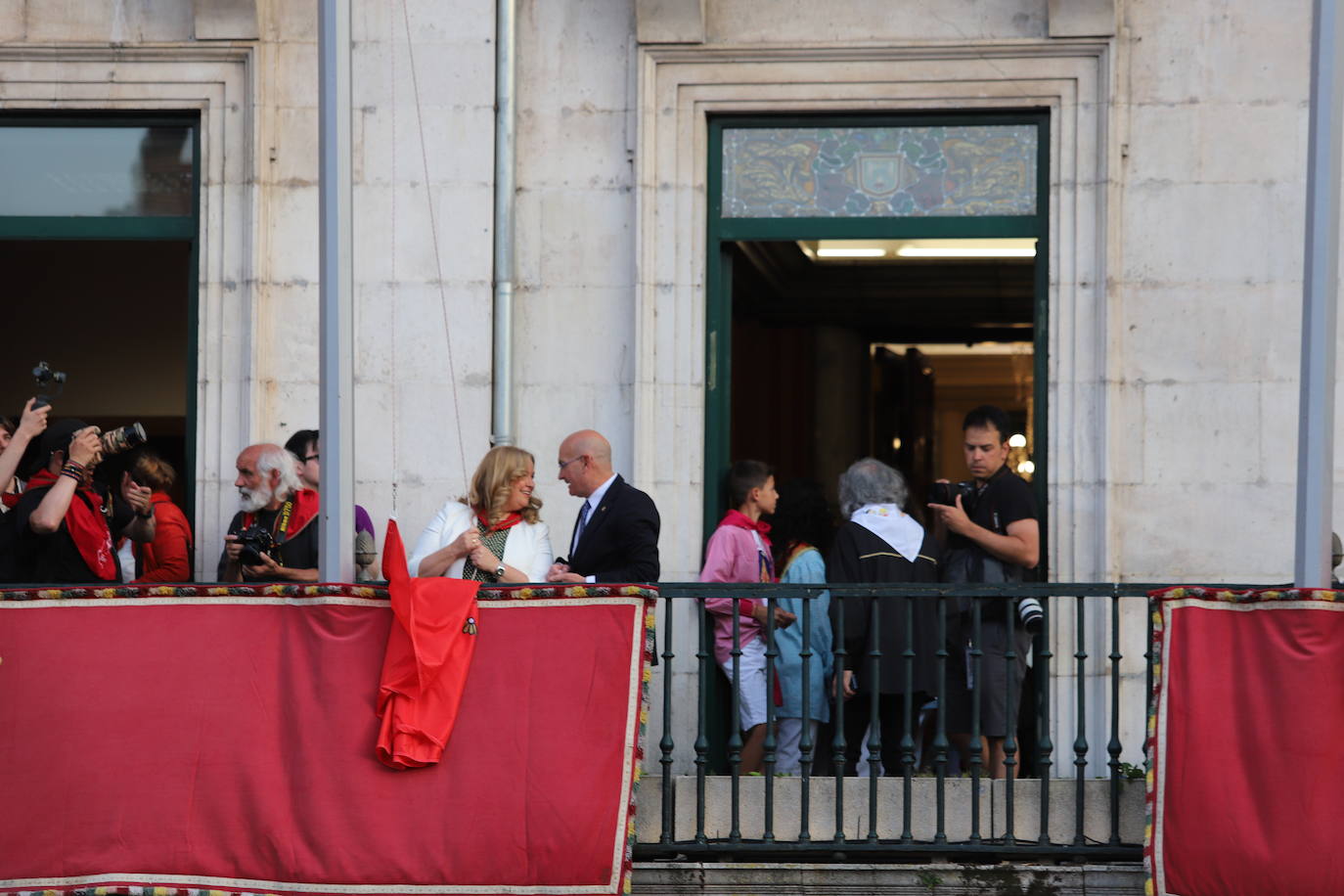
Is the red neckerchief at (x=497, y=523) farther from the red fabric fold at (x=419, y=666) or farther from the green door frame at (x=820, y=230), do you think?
the green door frame at (x=820, y=230)

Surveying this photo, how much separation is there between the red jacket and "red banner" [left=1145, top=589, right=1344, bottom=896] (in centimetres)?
504

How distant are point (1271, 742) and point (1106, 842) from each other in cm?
110

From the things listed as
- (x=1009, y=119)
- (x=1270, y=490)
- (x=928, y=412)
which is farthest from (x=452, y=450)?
(x=928, y=412)

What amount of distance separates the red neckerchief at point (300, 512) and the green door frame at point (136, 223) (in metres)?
1.72

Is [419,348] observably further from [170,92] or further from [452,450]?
[170,92]

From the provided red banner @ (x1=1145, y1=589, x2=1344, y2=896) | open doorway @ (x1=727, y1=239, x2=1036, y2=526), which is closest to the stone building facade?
red banner @ (x1=1145, y1=589, x2=1344, y2=896)

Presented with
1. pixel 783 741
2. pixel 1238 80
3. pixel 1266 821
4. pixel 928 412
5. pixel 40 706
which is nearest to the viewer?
pixel 1266 821

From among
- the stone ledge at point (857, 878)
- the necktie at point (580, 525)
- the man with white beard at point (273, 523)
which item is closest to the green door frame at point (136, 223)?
the man with white beard at point (273, 523)

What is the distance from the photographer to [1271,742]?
7379 millimetres

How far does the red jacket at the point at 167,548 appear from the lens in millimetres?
9719

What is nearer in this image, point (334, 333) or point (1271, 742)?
point (1271, 742)

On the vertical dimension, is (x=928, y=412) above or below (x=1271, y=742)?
above

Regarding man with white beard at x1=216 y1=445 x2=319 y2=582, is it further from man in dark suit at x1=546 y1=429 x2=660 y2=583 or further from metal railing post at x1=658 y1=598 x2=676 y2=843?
metal railing post at x1=658 y1=598 x2=676 y2=843

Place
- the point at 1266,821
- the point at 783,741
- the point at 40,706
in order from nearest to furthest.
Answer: the point at 1266,821, the point at 40,706, the point at 783,741
